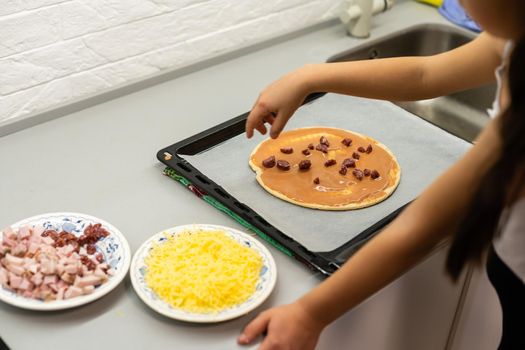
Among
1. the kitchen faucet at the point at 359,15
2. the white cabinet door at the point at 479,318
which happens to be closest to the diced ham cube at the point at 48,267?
the white cabinet door at the point at 479,318

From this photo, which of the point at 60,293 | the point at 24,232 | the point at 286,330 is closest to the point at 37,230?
the point at 24,232

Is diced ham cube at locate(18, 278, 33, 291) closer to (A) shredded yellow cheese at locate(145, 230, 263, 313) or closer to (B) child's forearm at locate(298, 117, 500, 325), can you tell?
(A) shredded yellow cheese at locate(145, 230, 263, 313)

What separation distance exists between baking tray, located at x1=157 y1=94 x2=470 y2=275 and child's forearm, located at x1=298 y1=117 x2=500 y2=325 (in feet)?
0.39

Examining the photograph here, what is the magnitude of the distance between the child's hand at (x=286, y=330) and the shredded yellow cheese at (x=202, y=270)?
53 mm

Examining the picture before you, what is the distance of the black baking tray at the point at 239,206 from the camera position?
899mm

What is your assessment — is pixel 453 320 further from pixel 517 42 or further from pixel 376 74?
pixel 517 42

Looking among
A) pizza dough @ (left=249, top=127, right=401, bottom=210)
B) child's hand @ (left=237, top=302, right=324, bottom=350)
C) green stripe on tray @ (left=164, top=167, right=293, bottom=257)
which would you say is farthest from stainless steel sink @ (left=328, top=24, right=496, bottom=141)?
child's hand @ (left=237, top=302, right=324, bottom=350)

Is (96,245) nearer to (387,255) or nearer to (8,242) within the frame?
(8,242)

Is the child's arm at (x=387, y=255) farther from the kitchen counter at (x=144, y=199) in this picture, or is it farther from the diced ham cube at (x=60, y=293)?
the diced ham cube at (x=60, y=293)

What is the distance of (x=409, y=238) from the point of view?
0.72m

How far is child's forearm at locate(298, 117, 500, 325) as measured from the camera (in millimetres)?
665

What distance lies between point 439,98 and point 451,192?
942mm

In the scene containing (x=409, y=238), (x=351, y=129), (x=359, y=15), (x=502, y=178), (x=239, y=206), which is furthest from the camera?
(x=359, y=15)

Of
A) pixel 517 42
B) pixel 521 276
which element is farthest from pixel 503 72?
pixel 521 276
